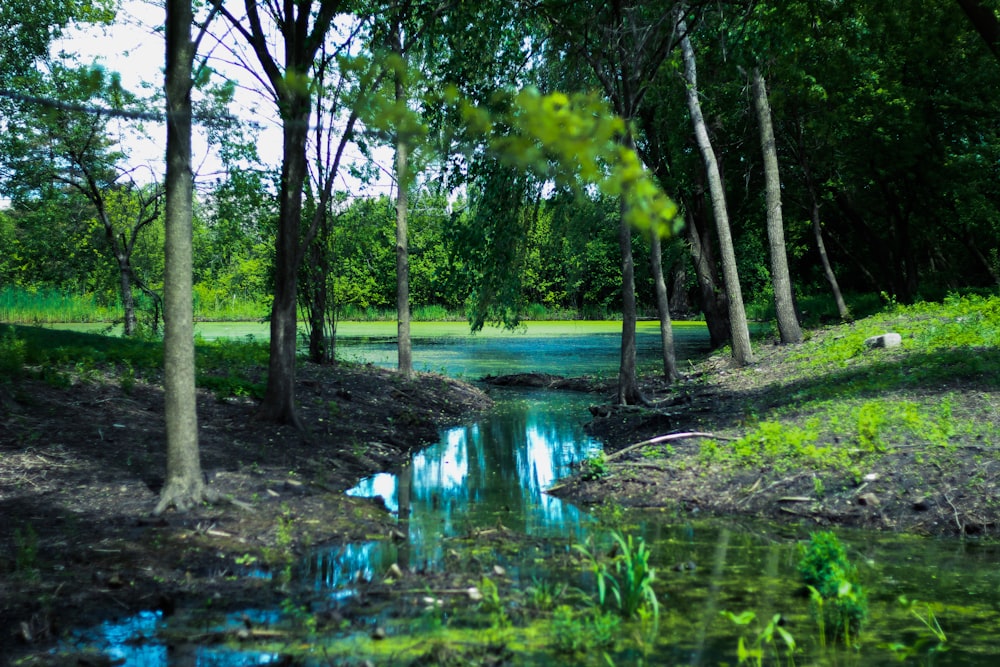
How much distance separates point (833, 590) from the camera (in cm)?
531

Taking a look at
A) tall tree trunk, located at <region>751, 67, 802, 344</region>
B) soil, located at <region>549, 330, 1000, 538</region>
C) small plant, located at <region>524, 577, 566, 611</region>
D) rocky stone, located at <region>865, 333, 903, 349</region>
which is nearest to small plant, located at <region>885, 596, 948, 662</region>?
small plant, located at <region>524, 577, 566, 611</region>

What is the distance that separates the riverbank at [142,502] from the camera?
18.1 feet

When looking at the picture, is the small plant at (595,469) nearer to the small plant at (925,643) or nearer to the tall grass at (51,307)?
the small plant at (925,643)

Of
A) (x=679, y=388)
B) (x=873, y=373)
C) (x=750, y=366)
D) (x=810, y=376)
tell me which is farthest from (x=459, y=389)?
(x=873, y=373)

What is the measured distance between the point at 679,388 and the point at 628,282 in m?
3.21

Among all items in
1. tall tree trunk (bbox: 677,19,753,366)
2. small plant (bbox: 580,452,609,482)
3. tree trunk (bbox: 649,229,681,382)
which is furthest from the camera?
tall tree trunk (bbox: 677,19,753,366)

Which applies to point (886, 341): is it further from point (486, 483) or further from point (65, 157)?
point (65, 157)

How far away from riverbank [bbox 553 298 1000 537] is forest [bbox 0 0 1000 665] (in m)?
0.05

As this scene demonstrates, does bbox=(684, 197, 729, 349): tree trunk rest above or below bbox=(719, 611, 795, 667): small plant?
above

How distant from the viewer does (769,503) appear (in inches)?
327

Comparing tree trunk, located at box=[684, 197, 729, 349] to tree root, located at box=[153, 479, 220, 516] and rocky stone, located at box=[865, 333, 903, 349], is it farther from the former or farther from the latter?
tree root, located at box=[153, 479, 220, 516]

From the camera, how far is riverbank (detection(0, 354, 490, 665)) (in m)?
5.53

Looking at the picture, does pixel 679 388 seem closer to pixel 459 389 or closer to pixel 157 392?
pixel 459 389

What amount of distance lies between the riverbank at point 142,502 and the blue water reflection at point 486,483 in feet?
1.42
